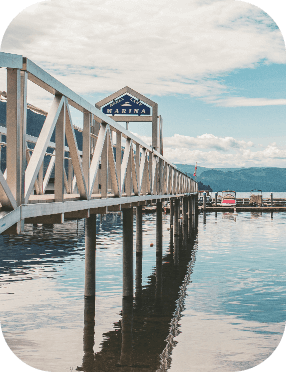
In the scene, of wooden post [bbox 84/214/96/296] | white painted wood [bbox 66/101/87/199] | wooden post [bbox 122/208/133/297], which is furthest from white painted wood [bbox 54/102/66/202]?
wooden post [bbox 122/208/133/297]

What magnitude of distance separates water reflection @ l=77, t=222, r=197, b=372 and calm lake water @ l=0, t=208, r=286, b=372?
3cm

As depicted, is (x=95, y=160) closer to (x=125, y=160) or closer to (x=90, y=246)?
(x=125, y=160)

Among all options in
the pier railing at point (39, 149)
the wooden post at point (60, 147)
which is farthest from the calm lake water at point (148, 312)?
the wooden post at point (60, 147)

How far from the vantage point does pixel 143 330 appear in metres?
14.4

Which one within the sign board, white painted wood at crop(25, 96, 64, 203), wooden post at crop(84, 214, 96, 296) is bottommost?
wooden post at crop(84, 214, 96, 296)

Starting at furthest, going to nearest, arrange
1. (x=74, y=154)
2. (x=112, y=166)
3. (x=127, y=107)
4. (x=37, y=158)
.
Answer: (x=127, y=107) < (x=112, y=166) < (x=74, y=154) < (x=37, y=158)

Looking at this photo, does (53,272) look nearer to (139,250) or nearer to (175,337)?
(139,250)

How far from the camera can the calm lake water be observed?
12.3 meters

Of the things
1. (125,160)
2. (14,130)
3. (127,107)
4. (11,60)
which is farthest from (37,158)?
(127,107)

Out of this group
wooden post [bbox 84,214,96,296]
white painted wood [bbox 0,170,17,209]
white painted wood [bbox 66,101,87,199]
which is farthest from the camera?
wooden post [bbox 84,214,96,296]

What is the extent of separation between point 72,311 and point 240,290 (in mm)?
8110

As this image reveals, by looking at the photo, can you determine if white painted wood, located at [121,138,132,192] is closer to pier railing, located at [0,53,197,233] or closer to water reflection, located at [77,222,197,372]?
pier railing, located at [0,53,197,233]

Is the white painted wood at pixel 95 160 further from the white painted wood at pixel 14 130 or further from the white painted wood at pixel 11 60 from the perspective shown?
the white painted wood at pixel 11 60

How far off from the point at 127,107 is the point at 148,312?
1403 centimetres
